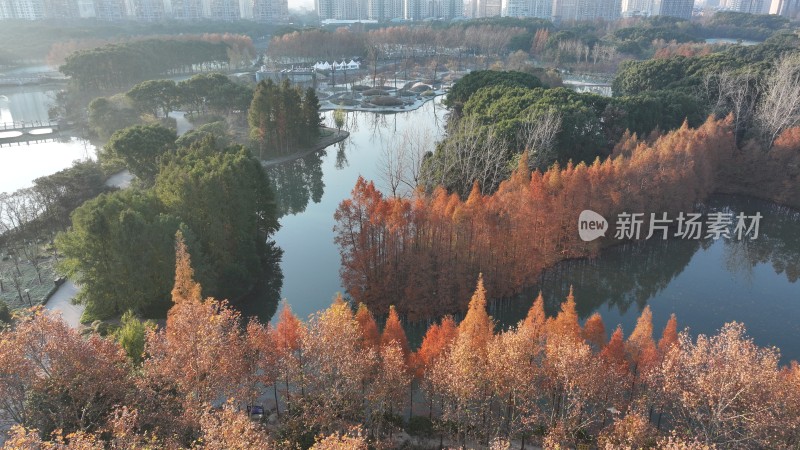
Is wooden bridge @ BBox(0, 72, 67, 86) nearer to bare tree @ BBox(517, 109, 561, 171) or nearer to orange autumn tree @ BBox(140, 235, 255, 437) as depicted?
bare tree @ BBox(517, 109, 561, 171)

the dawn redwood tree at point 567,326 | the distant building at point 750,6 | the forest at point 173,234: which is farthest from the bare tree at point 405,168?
the distant building at point 750,6

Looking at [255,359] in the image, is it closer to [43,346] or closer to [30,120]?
[43,346]

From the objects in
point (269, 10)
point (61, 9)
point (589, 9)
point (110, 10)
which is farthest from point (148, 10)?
point (589, 9)

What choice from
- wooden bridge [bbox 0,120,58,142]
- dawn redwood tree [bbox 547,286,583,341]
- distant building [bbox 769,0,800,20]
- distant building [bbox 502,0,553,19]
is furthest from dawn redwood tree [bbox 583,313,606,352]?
distant building [bbox 769,0,800,20]

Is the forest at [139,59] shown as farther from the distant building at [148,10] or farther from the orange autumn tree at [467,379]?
the orange autumn tree at [467,379]

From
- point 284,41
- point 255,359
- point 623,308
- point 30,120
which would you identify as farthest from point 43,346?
point 284,41

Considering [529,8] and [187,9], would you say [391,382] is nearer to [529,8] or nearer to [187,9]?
[187,9]
